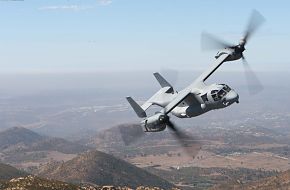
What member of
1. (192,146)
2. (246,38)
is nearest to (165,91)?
(246,38)

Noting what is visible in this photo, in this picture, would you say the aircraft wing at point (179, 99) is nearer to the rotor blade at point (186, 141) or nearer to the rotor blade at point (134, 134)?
the rotor blade at point (186, 141)

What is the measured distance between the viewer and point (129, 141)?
65188 millimetres

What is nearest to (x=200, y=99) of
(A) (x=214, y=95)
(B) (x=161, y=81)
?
(A) (x=214, y=95)

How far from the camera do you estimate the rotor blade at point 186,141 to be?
57431 millimetres

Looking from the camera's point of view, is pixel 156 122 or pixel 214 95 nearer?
pixel 214 95

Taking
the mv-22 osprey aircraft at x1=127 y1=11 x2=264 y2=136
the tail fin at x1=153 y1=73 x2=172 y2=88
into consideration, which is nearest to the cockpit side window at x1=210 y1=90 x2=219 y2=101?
the mv-22 osprey aircraft at x1=127 y1=11 x2=264 y2=136

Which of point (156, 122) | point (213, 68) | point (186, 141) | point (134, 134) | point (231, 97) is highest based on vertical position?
point (213, 68)

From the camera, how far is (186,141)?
2493 inches

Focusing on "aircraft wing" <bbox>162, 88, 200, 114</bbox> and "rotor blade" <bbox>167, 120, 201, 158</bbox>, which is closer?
"rotor blade" <bbox>167, 120, 201, 158</bbox>

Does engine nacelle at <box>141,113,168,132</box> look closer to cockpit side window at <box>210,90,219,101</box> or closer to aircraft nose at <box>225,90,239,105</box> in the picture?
cockpit side window at <box>210,90,219,101</box>

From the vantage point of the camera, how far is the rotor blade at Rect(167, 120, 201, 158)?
57.4 m

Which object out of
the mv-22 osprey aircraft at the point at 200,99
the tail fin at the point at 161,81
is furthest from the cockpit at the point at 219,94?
the tail fin at the point at 161,81

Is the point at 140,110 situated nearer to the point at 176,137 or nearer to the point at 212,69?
the point at 176,137

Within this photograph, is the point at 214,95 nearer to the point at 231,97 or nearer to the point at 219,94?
the point at 219,94
